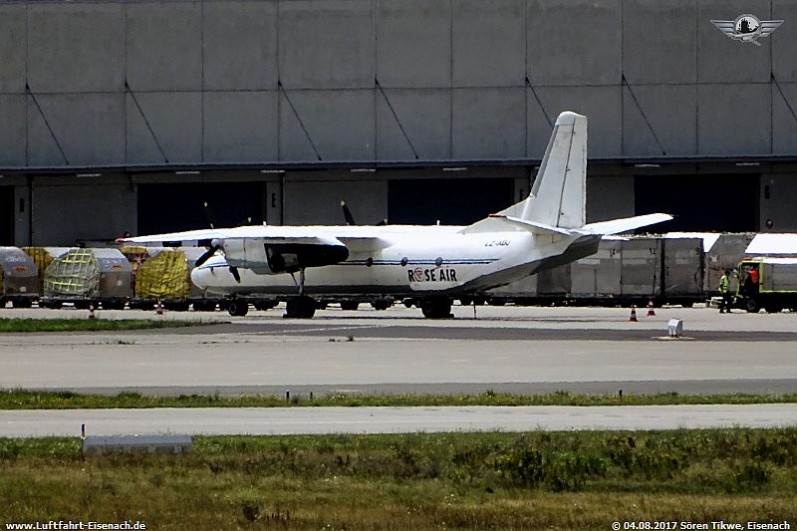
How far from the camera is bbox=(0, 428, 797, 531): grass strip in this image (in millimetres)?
13742

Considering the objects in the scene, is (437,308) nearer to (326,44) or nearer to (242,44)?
(326,44)

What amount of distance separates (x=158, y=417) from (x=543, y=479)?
25.5 feet

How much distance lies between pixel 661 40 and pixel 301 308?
114 ft

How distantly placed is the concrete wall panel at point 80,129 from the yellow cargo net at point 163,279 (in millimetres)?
21797

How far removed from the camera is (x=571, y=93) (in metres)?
83.1

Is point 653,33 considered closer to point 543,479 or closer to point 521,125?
point 521,125

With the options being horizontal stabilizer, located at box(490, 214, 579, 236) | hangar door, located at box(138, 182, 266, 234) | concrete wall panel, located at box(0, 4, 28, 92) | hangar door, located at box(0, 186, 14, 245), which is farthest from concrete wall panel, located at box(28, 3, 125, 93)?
horizontal stabilizer, located at box(490, 214, 579, 236)

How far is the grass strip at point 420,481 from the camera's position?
541 inches

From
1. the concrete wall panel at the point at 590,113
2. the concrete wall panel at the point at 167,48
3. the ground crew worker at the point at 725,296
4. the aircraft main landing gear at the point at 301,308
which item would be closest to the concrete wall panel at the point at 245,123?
the concrete wall panel at the point at 167,48

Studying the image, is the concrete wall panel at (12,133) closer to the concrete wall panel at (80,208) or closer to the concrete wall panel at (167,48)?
the concrete wall panel at (80,208)

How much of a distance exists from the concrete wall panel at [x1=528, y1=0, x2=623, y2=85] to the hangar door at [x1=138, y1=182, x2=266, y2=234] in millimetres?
18920

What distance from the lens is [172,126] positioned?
86500 millimetres

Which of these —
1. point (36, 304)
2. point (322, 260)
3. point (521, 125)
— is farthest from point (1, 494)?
point (521, 125)

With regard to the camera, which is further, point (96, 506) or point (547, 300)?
point (547, 300)
